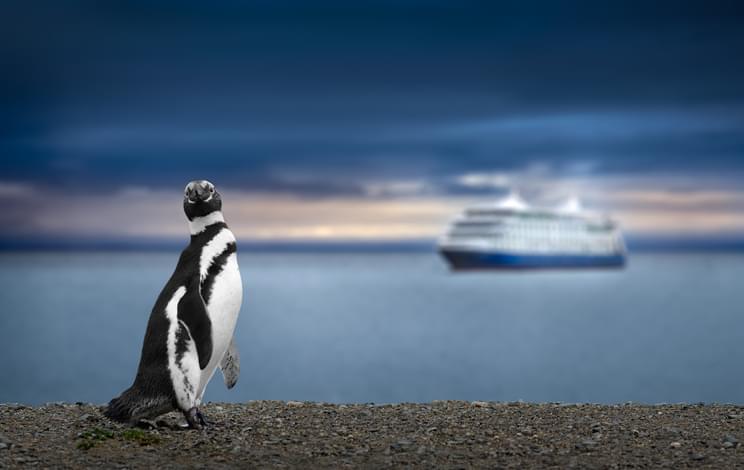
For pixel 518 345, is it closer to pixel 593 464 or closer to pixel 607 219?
pixel 593 464

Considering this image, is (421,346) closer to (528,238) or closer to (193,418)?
(193,418)

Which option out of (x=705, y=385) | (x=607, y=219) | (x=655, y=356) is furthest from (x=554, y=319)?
(x=607, y=219)

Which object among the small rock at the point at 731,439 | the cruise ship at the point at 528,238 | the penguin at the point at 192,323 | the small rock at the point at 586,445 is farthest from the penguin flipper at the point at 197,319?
the cruise ship at the point at 528,238

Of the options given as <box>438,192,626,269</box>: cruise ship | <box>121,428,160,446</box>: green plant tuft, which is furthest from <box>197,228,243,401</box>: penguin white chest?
<box>438,192,626,269</box>: cruise ship

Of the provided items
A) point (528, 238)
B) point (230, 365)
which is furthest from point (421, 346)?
point (528, 238)

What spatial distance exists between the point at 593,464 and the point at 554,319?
140 feet

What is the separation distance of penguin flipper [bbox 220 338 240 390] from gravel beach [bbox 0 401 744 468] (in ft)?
1.14

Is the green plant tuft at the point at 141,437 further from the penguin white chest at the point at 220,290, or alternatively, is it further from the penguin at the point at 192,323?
the penguin white chest at the point at 220,290

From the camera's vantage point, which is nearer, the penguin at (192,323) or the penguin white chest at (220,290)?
the penguin at (192,323)

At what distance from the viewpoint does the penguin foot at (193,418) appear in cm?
709

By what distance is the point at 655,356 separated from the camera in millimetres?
29047

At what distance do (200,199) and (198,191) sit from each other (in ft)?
0.23

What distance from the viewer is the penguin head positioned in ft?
23.5

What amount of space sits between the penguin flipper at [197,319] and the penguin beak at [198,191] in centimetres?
75
